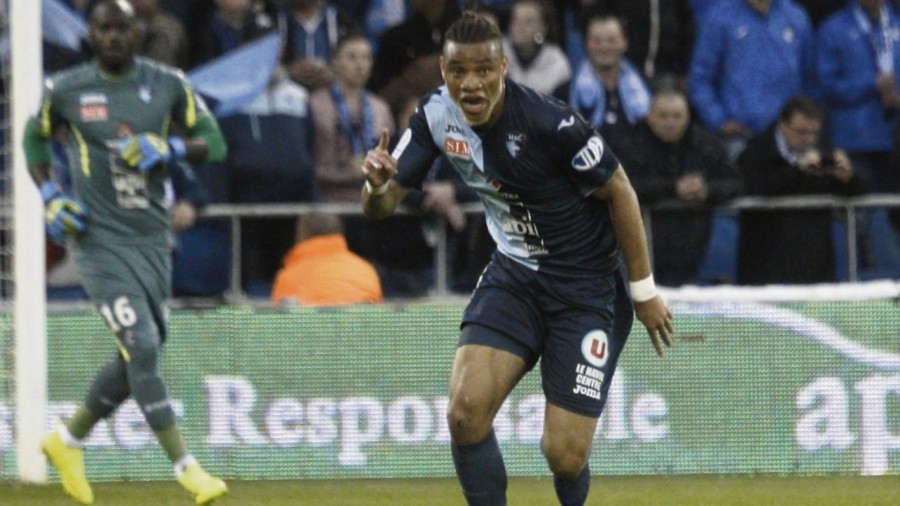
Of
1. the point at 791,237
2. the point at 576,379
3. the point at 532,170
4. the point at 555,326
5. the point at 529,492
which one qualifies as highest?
the point at 532,170

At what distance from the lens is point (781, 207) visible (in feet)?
36.1

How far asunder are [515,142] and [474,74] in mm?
352

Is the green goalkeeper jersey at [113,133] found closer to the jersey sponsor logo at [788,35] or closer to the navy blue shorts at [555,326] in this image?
the navy blue shorts at [555,326]

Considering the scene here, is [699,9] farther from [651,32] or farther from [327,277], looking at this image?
[327,277]

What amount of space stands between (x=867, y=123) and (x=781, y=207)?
1.37m

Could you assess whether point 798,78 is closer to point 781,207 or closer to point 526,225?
point 781,207

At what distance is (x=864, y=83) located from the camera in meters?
12.0

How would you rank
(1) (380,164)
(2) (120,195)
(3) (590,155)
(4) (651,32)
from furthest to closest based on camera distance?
1. (4) (651,32)
2. (2) (120,195)
3. (3) (590,155)
4. (1) (380,164)

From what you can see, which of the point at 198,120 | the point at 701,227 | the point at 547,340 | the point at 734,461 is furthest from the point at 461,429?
the point at 701,227

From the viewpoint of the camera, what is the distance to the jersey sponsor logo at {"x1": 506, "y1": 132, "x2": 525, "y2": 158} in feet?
21.5

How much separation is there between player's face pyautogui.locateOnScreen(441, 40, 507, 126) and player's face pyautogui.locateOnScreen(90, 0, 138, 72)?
247 cm

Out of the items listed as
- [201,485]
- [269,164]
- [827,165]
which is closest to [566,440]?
[201,485]

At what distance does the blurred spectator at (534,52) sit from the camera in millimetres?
11789

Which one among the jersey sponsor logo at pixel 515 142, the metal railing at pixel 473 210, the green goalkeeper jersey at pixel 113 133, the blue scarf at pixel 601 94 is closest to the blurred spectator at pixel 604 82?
the blue scarf at pixel 601 94
